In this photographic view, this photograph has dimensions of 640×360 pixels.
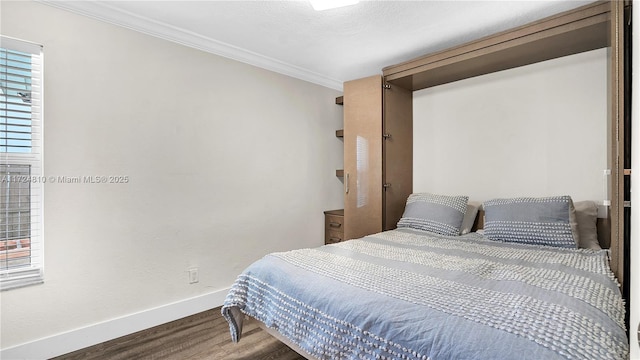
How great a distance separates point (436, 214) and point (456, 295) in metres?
1.51

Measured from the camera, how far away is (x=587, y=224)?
2.23m

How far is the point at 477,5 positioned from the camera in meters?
2.11

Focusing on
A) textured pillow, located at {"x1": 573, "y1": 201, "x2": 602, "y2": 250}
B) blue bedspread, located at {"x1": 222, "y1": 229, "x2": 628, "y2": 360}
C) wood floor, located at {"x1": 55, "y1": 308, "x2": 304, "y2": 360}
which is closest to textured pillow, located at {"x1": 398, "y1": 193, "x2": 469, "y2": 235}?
blue bedspread, located at {"x1": 222, "y1": 229, "x2": 628, "y2": 360}

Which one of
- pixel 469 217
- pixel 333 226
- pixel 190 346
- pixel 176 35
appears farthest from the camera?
pixel 333 226

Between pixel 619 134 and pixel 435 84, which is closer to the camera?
pixel 619 134

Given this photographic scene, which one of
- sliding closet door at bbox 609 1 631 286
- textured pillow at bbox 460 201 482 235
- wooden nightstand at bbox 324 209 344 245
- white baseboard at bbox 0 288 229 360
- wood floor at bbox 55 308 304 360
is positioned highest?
sliding closet door at bbox 609 1 631 286

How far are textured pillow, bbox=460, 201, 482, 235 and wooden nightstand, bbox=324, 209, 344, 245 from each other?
1271mm

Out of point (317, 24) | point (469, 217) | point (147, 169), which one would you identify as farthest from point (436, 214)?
point (147, 169)

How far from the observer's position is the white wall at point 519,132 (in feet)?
7.73

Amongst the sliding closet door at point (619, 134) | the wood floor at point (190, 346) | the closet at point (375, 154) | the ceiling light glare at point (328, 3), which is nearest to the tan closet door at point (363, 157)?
the closet at point (375, 154)

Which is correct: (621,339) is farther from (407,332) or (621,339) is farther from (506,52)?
(506,52)

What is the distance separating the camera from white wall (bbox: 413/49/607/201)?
2.36m

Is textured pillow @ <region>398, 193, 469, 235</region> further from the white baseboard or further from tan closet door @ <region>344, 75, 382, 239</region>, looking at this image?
the white baseboard

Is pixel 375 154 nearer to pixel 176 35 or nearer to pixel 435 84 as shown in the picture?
pixel 435 84
